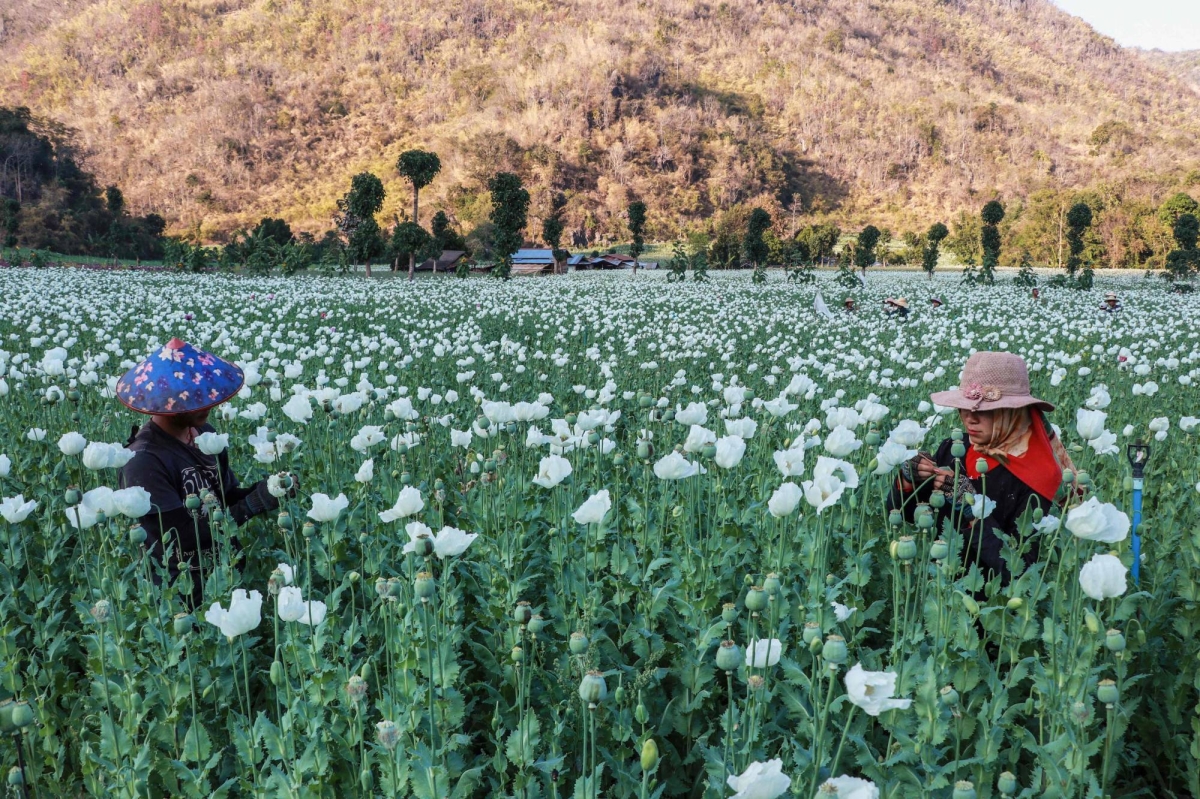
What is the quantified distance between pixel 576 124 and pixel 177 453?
162m

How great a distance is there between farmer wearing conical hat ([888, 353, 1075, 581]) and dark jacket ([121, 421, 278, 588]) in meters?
3.13

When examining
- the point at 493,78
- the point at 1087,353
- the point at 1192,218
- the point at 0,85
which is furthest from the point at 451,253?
the point at 0,85

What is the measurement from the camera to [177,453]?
4223 millimetres

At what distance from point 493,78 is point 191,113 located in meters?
60.4

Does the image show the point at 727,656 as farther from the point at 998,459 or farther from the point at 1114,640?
the point at 998,459

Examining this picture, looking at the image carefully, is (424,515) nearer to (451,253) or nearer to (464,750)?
(464,750)

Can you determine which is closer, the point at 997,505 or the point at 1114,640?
the point at 1114,640

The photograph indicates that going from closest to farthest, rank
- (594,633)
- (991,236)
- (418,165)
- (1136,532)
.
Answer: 1. (594,633)
2. (1136,532)
3. (991,236)
4. (418,165)

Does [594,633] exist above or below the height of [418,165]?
below

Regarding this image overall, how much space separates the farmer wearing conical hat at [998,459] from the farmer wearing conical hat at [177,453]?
3152 millimetres

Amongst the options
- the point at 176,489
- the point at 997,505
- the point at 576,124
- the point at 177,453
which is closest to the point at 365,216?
the point at 177,453

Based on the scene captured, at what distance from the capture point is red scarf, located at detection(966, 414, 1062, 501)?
4.02m

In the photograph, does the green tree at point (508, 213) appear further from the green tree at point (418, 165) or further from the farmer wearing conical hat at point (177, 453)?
the farmer wearing conical hat at point (177, 453)

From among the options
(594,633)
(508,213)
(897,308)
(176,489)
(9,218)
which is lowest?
(594,633)
